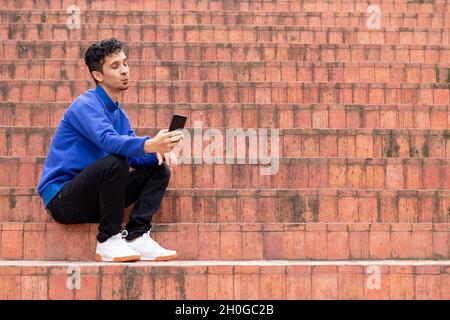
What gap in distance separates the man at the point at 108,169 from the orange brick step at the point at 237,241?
5.3 inches

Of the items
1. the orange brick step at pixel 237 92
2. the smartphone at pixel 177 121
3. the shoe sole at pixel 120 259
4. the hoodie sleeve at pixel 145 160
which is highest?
the orange brick step at pixel 237 92

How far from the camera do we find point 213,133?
22.7 feet

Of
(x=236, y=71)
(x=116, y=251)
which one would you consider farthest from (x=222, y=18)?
(x=116, y=251)

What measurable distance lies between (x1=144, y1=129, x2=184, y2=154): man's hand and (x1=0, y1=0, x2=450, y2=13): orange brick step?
5025 millimetres

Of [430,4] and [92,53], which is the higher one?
[430,4]

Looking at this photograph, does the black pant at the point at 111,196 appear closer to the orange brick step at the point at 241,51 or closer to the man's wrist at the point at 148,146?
the man's wrist at the point at 148,146

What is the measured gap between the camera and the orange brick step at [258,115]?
7.42m

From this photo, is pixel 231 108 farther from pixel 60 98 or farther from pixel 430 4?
pixel 430 4

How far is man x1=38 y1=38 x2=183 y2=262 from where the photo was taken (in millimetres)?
5418

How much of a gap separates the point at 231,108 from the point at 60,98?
62.4 inches

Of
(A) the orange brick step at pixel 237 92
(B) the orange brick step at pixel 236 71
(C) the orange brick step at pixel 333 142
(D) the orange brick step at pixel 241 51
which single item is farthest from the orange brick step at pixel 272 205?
(D) the orange brick step at pixel 241 51

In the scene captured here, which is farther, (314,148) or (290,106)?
(290,106)

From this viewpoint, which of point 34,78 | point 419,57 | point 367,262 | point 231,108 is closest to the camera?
point 367,262

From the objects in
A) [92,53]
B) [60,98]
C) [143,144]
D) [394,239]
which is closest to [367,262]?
[394,239]
